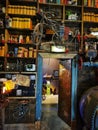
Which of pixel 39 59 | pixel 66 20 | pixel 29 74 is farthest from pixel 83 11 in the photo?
pixel 29 74

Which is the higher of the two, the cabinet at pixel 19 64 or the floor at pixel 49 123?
the cabinet at pixel 19 64

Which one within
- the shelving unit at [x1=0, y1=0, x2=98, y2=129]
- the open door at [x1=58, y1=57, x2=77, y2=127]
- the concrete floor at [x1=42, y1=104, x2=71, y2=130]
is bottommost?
the concrete floor at [x1=42, y1=104, x2=71, y2=130]

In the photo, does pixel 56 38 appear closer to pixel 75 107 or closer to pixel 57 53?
pixel 57 53

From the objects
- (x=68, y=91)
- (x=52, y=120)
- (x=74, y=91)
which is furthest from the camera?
(x=52, y=120)

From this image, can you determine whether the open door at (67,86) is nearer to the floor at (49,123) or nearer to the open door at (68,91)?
the open door at (68,91)

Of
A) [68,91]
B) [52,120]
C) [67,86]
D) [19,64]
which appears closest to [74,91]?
[68,91]

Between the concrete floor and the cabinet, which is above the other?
the cabinet

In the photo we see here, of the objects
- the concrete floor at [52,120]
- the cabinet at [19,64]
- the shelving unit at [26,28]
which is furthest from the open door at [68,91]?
the cabinet at [19,64]

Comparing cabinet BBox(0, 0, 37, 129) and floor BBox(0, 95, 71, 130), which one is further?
cabinet BBox(0, 0, 37, 129)

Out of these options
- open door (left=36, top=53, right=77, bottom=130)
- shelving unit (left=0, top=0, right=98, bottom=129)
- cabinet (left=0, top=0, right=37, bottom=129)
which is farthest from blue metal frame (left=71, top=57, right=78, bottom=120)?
cabinet (left=0, top=0, right=37, bottom=129)

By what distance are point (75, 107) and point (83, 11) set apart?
234 cm

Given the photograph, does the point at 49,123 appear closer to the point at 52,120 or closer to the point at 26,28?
the point at 52,120

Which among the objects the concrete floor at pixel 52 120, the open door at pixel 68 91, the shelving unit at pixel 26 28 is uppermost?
the shelving unit at pixel 26 28

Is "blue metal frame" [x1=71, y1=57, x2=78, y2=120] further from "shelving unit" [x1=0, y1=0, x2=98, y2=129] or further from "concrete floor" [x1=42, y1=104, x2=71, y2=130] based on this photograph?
"shelving unit" [x1=0, y1=0, x2=98, y2=129]
